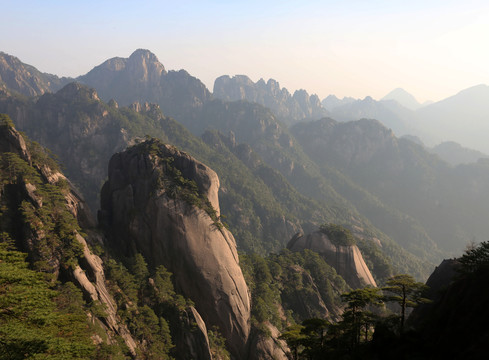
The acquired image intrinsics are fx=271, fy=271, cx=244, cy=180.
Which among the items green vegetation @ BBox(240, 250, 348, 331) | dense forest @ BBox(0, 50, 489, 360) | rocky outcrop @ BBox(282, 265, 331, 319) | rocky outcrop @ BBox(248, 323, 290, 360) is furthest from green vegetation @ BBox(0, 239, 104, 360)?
rocky outcrop @ BBox(282, 265, 331, 319)

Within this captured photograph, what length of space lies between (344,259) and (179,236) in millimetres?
45974

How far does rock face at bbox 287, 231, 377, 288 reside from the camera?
6969 cm

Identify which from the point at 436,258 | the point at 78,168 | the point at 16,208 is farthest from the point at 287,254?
the point at 436,258

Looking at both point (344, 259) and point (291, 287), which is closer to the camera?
point (291, 287)

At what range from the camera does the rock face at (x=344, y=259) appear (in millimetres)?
69688

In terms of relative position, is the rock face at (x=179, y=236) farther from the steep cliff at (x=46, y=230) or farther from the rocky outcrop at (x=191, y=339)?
the steep cliff at (x=46, y=230)

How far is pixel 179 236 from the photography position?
47.2 m

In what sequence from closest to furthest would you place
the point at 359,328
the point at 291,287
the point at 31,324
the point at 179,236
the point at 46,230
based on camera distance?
1. the point at 31,324
2. the point at 359,328
3. the point at 46,230
4. the point at 179,236
5. the point at 291,287

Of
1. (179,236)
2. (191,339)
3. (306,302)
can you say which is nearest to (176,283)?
(179,236)

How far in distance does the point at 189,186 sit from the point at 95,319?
88.8ft

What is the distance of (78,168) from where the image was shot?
464ft

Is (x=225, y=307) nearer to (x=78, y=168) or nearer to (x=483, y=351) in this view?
(x=483, y=351)

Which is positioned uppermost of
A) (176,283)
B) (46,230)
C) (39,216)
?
(39,216)

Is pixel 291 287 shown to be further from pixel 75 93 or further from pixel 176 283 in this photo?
pixel 75 93
